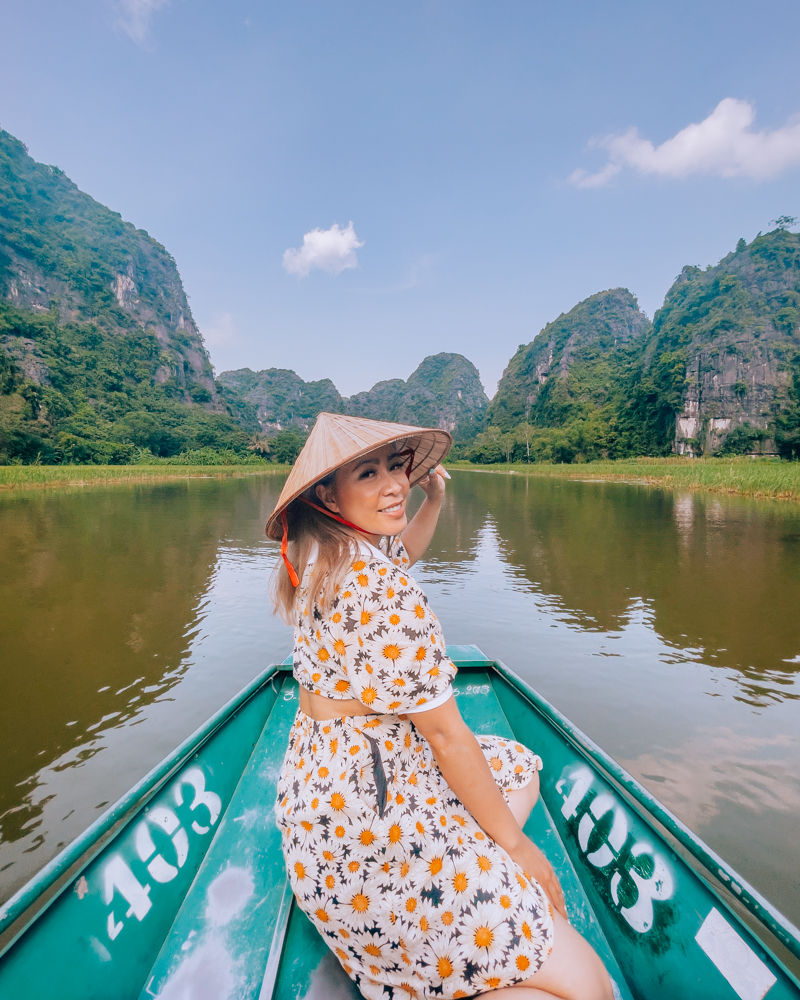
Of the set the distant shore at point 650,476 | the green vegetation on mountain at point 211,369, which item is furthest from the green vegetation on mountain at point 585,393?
the distant shore at point 650,476

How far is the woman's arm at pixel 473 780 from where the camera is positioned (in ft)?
2.83

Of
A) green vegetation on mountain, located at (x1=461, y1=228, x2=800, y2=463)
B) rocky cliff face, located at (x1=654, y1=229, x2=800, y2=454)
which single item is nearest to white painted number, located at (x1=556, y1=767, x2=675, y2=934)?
green vegetation on mountain, located at (x1=461, y1=228, x2=800, y2=463)

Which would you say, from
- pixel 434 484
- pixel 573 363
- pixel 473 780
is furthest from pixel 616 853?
pixel 573 363

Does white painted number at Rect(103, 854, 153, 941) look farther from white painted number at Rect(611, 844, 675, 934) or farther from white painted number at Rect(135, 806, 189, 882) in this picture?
white painted number at Rect(611, 844, 675, 934)

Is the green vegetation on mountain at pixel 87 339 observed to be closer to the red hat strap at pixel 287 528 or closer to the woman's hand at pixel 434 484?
the woman's hand at pixel 434 484

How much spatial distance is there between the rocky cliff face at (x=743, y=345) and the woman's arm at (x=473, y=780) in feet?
125

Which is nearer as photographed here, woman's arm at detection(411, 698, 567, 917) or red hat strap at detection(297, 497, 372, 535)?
woman's arm at detection(411, 698, 567, 917)

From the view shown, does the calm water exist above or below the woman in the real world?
below

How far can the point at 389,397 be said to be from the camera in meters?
118

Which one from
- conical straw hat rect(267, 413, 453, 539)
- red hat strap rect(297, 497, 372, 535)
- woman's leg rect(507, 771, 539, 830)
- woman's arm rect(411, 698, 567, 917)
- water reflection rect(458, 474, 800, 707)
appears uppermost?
conical straw hat rect(267, 413, 453, 539)

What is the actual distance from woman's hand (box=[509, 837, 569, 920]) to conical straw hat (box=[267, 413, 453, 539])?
83cm

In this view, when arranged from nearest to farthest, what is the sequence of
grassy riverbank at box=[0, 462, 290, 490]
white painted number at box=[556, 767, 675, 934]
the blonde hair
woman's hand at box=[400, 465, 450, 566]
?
the blonde hair < white painted number at box=[556, 767, 675, 934] < woman's hand at box=[400, 465, 450, 566] < grassy riverbank at box=[0, 462, 290, 490]

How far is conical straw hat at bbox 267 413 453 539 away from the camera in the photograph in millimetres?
976

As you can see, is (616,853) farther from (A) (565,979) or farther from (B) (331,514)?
(B) (331,514)
